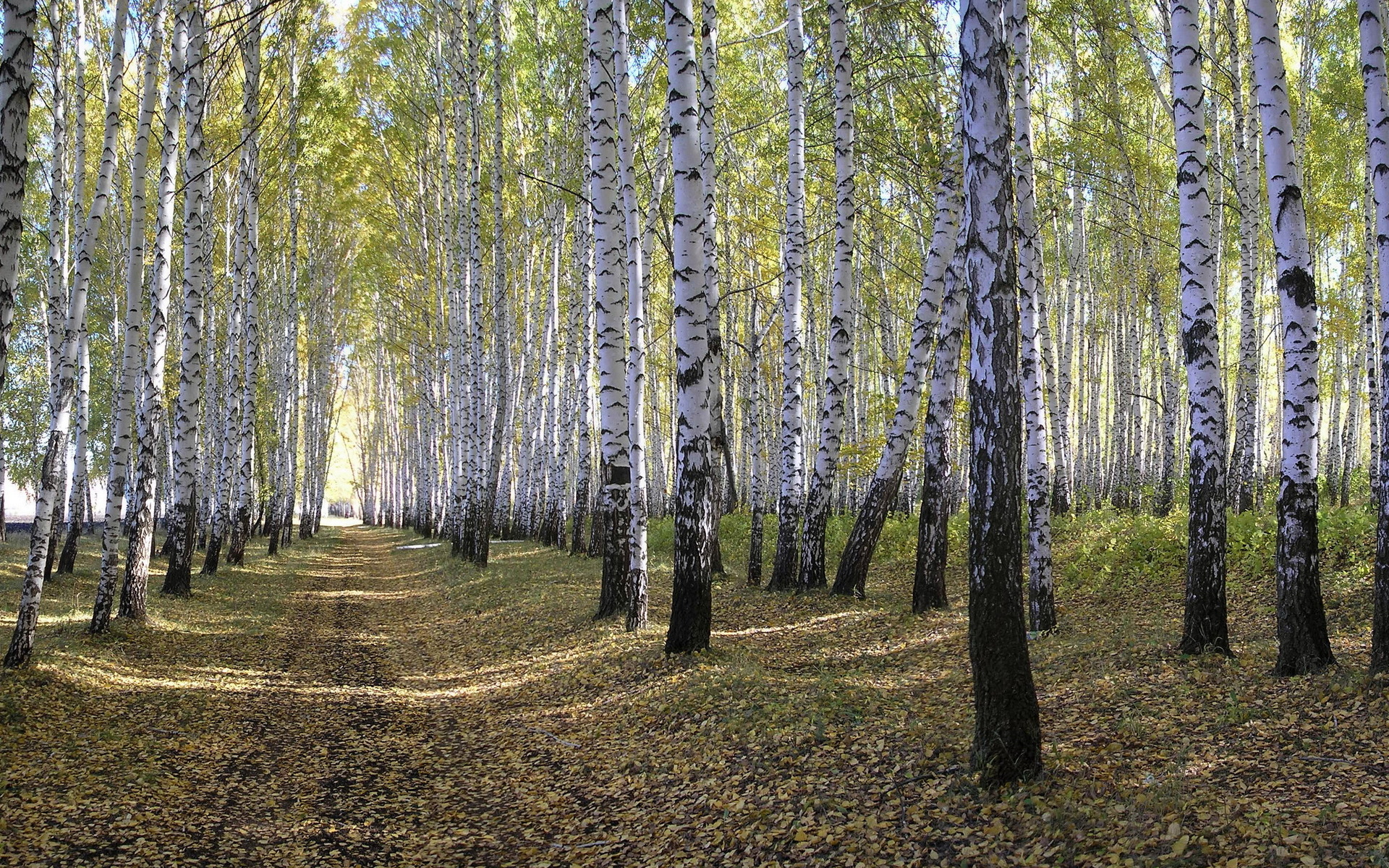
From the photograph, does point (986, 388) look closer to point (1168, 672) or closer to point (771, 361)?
point (1168, 672)

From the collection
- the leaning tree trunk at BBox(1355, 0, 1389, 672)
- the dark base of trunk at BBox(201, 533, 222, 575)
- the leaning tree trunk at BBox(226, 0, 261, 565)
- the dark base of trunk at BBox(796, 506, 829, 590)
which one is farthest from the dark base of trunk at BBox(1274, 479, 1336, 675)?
the dark base of trunk at BBox(201, 533, 222, 575)

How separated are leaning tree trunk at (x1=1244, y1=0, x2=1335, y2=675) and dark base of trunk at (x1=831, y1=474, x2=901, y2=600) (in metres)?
5.23

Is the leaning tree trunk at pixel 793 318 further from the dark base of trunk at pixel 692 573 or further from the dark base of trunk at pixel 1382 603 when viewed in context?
the dark base of trunk at pixel 1382 603

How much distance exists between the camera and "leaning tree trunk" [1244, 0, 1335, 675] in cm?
555

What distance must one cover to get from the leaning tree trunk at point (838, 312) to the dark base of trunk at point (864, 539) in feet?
1.42

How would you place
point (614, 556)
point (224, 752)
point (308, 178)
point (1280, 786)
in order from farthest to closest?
1. point (308, 178)
2. point (614, 556)
3. point (224, 752)
4. point (1280, 786)

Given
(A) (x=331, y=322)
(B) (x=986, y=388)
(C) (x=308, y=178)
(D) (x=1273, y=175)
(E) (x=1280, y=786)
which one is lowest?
(E) (x=1280, y=786)

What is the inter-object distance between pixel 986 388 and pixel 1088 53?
17.0 meters

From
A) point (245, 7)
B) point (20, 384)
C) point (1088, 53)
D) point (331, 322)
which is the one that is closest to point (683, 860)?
point (245, 7)

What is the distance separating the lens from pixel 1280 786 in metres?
4.02

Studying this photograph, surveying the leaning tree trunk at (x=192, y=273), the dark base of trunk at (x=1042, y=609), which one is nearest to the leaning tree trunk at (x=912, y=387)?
the dark base of trunk at (x=1042, y=609)

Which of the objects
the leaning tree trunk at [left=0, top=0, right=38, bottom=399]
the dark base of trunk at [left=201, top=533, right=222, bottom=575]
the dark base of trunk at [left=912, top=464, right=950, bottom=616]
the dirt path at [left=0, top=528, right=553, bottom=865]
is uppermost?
the leaning tree trunk at [left=0, top=0, right=38, bottom=399]

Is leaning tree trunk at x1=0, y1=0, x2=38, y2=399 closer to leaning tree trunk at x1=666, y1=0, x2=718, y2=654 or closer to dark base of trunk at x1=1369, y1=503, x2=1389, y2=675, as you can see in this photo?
leaning tree trunk at x1=666, y1=0, x2=718, y2=654

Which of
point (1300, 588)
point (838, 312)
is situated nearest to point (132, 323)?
point (838, 312)
